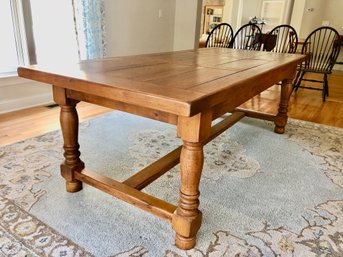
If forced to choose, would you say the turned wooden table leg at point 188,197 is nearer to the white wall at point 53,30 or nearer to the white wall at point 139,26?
the white wall at point 53,30

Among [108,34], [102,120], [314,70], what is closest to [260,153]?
[102,120]

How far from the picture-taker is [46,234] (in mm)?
1158

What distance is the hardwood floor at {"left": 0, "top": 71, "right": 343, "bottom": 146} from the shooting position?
227 cm

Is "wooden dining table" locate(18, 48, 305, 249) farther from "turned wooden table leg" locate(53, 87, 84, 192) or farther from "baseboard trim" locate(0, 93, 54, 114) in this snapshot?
"baseboard trim" locate(0, 93, 54, 114)

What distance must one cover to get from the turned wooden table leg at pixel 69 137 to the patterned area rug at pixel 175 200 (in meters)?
0.08

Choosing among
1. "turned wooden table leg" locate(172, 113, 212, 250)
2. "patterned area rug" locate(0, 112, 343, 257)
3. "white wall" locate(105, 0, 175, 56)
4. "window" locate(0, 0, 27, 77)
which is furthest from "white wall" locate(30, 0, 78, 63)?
"turned wooden table leg" locate(172, 113, 212, 250)

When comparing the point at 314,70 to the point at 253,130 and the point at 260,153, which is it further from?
the point at 260,153

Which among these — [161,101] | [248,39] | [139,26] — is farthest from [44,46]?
[248,39]

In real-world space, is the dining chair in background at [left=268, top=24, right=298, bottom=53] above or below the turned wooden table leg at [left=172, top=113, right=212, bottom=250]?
above

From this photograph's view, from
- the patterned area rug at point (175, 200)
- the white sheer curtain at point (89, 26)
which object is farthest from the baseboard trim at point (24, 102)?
the patterned area rug at point (175, 200)

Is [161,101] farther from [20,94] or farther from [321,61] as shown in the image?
[321,61]

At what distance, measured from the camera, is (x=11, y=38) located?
2.71 meters

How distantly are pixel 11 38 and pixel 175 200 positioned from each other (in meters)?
2.36

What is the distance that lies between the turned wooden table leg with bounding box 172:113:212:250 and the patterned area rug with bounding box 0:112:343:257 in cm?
8
